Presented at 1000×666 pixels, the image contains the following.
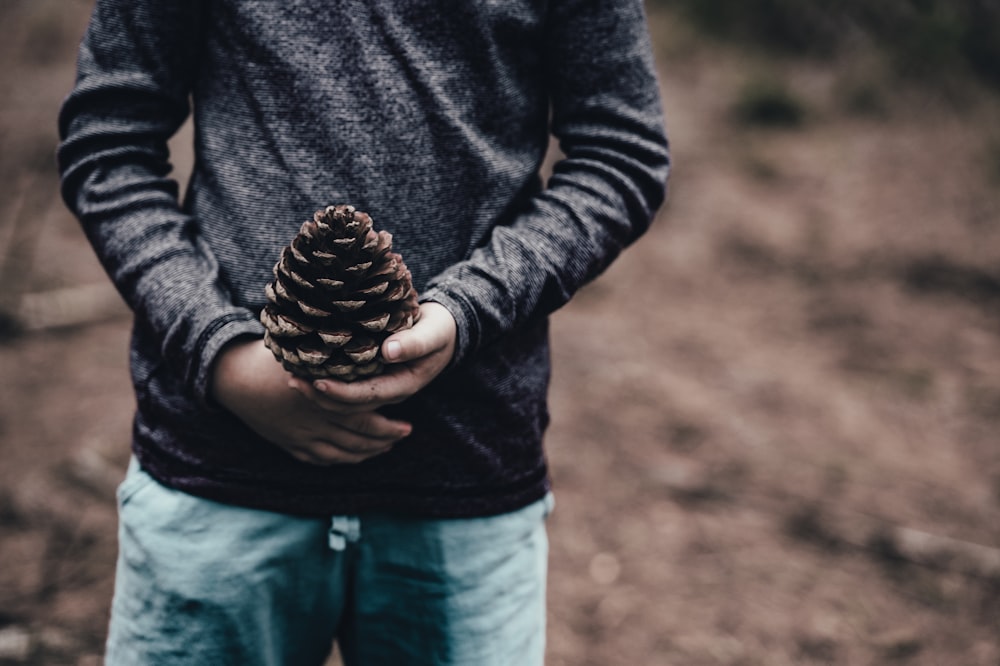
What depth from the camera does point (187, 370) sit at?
112 cm

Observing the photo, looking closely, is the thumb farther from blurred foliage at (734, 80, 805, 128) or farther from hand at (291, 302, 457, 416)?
blurred foliage at (734, 80, 805, 128)

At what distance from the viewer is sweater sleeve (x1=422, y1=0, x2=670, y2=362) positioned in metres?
1.15

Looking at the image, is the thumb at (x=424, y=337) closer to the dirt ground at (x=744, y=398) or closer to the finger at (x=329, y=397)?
the finger at (x=329, y=397)

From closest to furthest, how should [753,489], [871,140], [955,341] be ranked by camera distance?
[753,489] → [955,341] → [871,140]

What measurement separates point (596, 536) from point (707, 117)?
3749 millimetres

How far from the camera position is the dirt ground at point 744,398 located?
2.60m

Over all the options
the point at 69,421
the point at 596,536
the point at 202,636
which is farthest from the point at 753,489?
the point at 69,421

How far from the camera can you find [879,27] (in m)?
6.00

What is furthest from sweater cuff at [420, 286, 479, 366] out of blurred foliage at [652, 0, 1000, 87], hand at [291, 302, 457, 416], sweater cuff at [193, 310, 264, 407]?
blurred foliage at [652, 0, 1000, 87]

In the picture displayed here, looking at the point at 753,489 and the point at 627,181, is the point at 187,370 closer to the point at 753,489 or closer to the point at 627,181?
the point at 627,181

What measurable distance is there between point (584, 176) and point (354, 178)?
34 centimetres

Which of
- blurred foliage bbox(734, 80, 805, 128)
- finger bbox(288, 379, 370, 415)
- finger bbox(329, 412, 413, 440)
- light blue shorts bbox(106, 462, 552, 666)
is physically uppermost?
finger bbox(288, 379, 370, 415)

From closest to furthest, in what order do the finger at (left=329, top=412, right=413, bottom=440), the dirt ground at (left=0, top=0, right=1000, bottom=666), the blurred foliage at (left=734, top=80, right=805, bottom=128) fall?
the finger at (left=329, top=412, right=413, bottom=440) < the dirt ground at (left=0, top=0, right=1000, bottom=666) < the blurred foliage at (left=734, top=80, right=805, bottom=128)

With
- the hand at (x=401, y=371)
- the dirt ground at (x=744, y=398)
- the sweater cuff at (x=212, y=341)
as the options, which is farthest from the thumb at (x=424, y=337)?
the dirt ground at (x=744, y=398)
